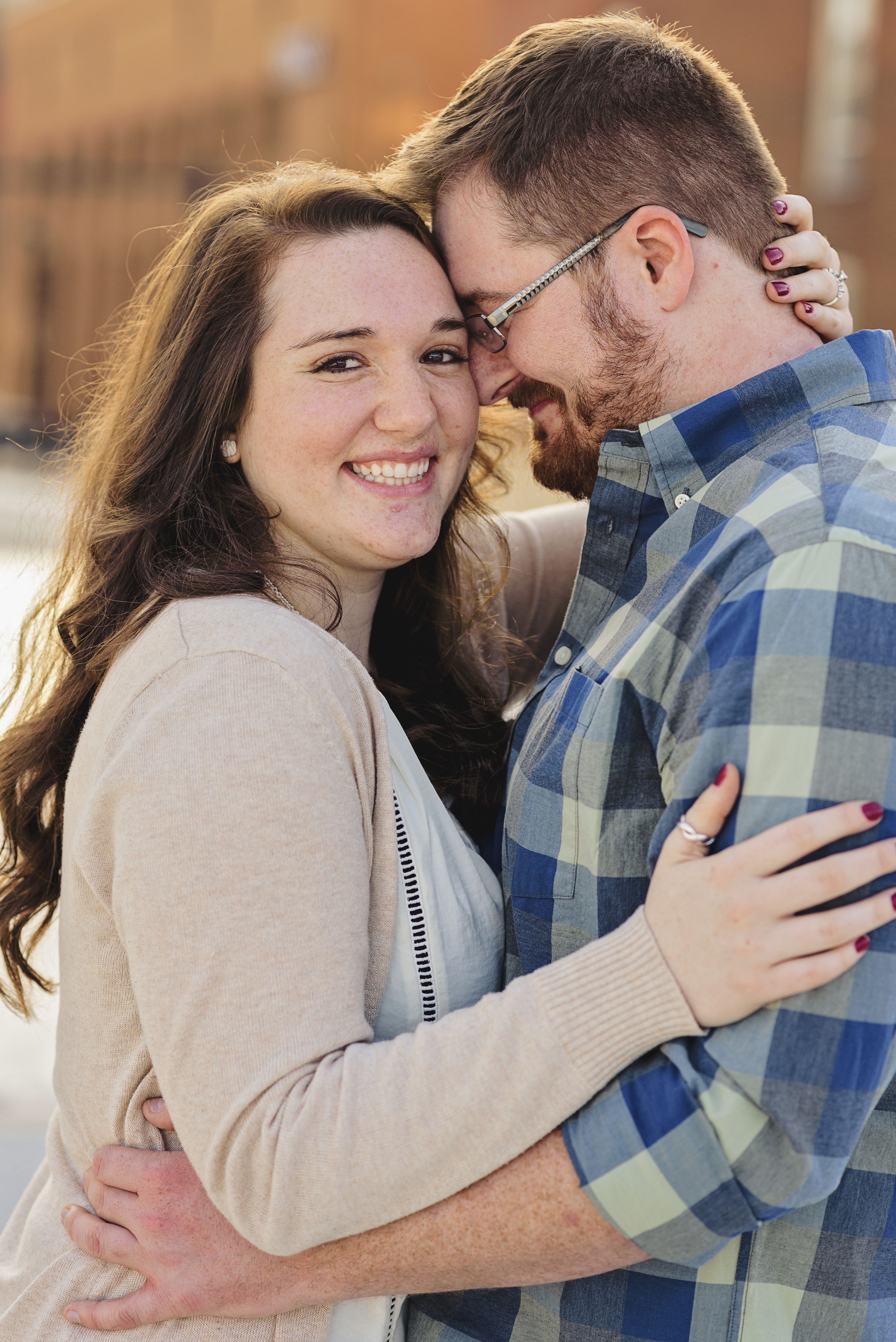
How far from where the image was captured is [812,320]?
6.61 ft

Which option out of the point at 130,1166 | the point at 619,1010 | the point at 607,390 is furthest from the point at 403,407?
the point at 130,1166

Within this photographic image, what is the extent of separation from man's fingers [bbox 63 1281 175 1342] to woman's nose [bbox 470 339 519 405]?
1533mm

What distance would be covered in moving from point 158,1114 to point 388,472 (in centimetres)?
109

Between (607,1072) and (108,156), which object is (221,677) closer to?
(607,1072)

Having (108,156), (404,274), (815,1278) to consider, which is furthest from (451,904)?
(108,156)

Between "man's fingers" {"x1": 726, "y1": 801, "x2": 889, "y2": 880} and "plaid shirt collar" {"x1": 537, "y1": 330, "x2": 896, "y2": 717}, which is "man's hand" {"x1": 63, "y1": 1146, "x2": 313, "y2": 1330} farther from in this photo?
"plaid shirt collar" {"x1": 537, "y1": 330, "x2": 896, "y2": 717}

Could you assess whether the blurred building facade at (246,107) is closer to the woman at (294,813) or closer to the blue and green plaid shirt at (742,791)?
the woman at (294,813)

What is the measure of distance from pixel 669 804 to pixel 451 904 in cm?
43

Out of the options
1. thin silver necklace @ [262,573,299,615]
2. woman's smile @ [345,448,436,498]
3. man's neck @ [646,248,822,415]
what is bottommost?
thin silver necklace @ [262,573,299,615]

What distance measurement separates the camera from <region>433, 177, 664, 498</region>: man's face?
6.75 ft

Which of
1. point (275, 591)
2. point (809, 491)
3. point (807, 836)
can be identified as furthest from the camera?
point (275, 591)

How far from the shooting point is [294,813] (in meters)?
1.54

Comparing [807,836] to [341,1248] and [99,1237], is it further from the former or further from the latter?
[99,1237]

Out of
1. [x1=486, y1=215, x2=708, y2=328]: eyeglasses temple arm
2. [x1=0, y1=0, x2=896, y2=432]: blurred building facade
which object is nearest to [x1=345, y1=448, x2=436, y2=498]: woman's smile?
[x1=486, y1=215, x2=708, y2=328]: eyeglasses temple arm
